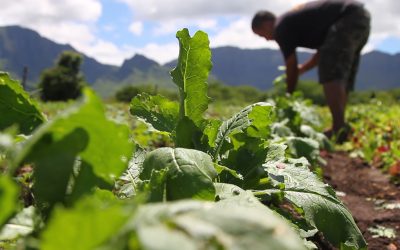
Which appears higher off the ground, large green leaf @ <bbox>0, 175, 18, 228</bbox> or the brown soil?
large green leaf @ <bbox>0, 175, 18, 228</bbox>

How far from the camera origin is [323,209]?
1.56 metres

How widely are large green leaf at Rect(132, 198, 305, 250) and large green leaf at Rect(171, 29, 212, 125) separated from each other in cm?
104

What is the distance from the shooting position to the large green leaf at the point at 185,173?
1.24 metres

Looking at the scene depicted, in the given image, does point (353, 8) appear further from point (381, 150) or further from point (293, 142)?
point (293, 142)

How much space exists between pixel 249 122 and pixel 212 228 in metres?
1.08

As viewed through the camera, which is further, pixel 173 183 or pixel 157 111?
pixel 157 111

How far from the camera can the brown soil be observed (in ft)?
9.67

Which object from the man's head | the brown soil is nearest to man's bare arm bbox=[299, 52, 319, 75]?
the man's head

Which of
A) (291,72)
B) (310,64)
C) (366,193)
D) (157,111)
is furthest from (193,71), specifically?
(310,64)

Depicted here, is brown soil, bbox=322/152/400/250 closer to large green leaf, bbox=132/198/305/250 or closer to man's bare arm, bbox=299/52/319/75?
man's bare arm, bbox=299/52/319/75

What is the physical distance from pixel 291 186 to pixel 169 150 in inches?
20.0

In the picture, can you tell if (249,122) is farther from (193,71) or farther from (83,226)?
(83,226)

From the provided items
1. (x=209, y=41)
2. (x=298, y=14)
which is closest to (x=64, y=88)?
(x=298, y=14)

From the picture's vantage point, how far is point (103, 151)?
3.20ft
